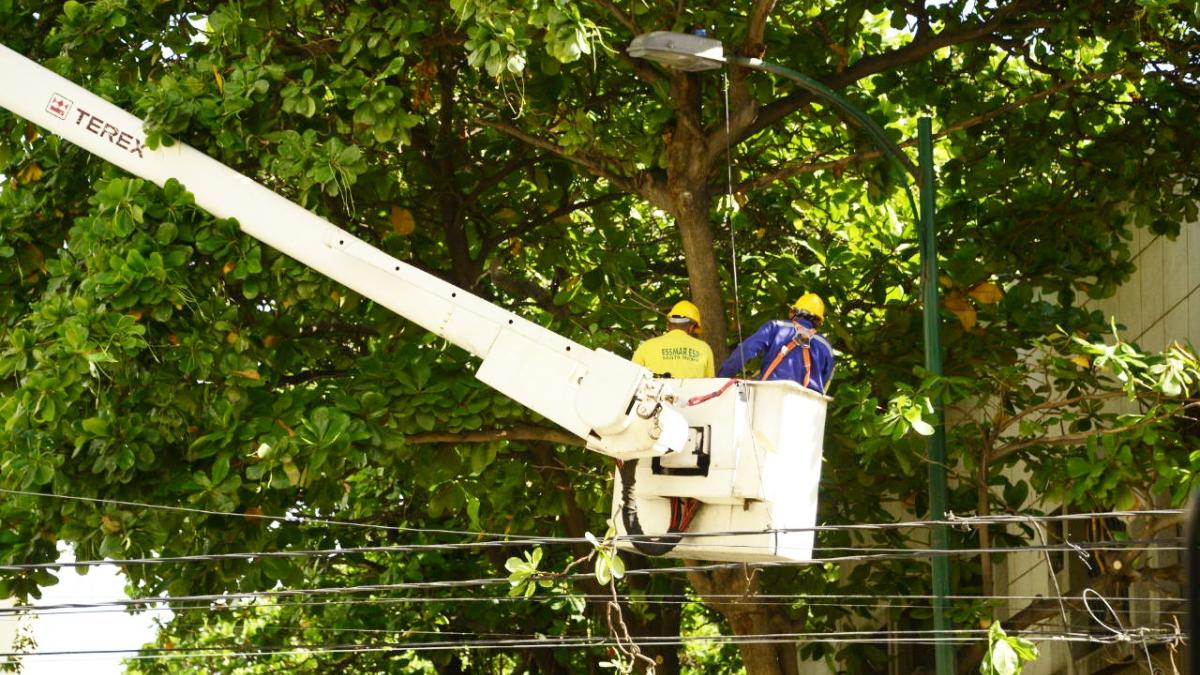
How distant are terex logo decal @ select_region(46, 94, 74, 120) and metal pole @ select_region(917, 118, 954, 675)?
6.40 m

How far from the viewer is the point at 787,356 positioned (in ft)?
39.0

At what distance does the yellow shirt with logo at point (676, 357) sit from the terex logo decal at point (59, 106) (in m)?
4.93

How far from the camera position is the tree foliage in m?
12.5

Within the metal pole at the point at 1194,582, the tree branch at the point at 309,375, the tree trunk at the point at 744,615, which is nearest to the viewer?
the metal pole at the point at 1194,582

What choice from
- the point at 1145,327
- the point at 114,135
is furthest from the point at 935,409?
the point at 114,135

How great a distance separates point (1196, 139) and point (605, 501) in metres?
6.09

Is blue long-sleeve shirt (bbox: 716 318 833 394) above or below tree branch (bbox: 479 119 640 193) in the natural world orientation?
below

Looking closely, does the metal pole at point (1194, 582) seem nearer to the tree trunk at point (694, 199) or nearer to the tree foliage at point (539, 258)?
the tree foliage at point (539, 258)

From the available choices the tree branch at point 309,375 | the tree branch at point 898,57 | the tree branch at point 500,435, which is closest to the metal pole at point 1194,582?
the tree branch at point 500,435

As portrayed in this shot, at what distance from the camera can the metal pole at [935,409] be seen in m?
12.2

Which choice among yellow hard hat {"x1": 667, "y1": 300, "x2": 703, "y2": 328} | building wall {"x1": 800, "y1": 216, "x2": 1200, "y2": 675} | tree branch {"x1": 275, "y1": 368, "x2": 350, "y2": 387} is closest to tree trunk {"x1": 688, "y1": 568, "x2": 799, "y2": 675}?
building wall {"x1": 800, "y1": 216, "x2": 1200, "y2": 675}

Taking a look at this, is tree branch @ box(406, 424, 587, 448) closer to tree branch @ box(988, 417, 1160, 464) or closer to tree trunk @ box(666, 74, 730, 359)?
tree trunk @ box(666, 74, 730, 359)

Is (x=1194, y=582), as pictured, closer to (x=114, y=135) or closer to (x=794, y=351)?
(x=794, y=351)

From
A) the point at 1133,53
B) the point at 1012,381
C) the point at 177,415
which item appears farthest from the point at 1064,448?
the point at 177,415
